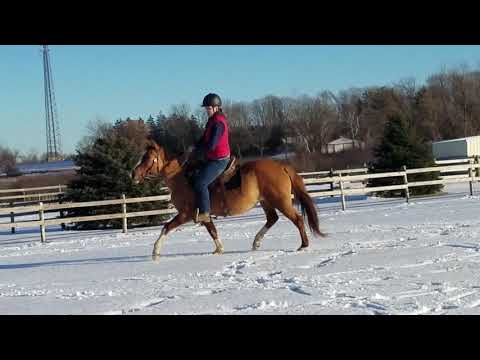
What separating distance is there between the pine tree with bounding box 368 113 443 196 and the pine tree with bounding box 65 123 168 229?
34.4ft

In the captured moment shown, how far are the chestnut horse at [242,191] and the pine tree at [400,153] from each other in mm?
16259

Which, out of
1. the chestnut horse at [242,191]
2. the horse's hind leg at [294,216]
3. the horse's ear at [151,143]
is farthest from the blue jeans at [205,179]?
the horse's hind leg at [294,216]

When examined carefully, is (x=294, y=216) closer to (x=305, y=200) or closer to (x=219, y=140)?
(x=305, y=200)

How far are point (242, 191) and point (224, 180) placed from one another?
0.32 metres

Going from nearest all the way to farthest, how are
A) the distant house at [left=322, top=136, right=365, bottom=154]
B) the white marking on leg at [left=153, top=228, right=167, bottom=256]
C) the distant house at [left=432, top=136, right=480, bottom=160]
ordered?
the white marking on leg at [left=153, top=228, right=167, bottom=256] → the distant house at [left=432, top=136, right=480, bottom=160] → the distant house at [left=322, top=136, right=365, bottom=154]

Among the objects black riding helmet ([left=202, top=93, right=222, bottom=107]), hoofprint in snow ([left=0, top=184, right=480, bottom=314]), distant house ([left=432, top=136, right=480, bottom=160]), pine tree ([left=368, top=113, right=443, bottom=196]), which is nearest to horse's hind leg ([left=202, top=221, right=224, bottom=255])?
hoofprint in snow ([left=0, top=184, right=480, bottom=314])

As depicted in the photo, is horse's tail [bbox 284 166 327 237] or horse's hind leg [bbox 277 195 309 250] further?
horse's tail [bbox 284 166 327 237]

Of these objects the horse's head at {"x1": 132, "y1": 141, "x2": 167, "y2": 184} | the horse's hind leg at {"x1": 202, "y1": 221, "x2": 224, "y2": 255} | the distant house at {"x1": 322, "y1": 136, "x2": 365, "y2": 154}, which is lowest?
the horse's hind leg at {"x1": 202, "y1": 221, "x2": 224, "y2": 255}

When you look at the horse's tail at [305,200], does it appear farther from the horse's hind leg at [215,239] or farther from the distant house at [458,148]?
the distant house at [458,148]

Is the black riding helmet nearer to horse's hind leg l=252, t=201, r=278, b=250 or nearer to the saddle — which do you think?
the saddle

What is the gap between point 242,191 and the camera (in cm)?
849

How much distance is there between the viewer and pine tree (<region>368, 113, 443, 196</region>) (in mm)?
24734

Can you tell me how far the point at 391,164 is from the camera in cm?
2505
